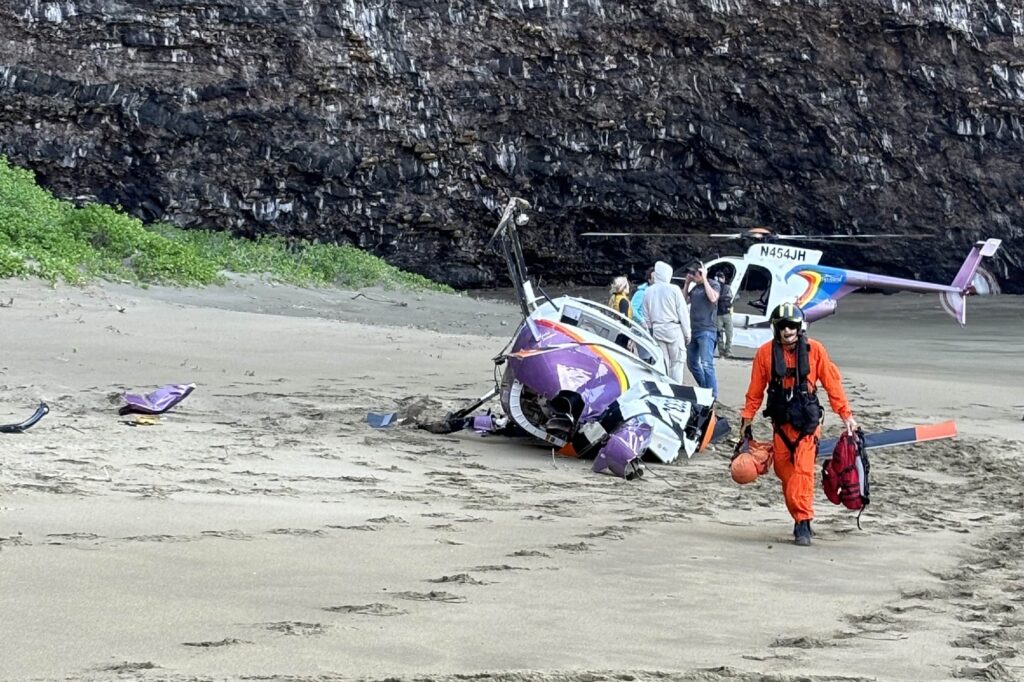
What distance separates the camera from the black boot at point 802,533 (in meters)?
7.16

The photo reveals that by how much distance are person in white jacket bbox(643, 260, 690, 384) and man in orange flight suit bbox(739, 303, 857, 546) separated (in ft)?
Result: 14.9

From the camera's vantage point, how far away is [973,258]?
2344 cm

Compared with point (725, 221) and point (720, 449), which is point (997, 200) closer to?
point (725, 221)

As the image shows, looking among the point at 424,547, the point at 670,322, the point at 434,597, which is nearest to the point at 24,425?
the point at 424,547

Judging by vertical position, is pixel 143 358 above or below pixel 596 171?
below

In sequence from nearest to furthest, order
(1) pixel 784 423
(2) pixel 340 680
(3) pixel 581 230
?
(2) pixel 340 680
(1) pixel 784 423
(3) pixel 581 230

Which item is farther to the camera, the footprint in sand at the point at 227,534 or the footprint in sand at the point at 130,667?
the footprint in sand at the point at 227,534

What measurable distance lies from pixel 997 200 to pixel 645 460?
25.1 m

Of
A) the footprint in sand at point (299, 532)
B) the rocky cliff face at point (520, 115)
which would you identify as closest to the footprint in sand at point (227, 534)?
the footprint in sand at point (299, 532)

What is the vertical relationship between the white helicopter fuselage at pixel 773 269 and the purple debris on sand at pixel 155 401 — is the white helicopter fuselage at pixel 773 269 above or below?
above

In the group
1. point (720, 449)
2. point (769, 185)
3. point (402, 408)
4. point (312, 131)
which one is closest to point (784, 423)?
point (720, 449)

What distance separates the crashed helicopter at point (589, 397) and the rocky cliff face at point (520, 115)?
19125 mm

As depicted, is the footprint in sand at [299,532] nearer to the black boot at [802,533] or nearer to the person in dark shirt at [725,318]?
the black boot at [802,533]

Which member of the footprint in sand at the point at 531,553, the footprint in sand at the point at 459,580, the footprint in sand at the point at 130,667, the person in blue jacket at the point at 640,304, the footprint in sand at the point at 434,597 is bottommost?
the footprint in sand at the point at 531,553
